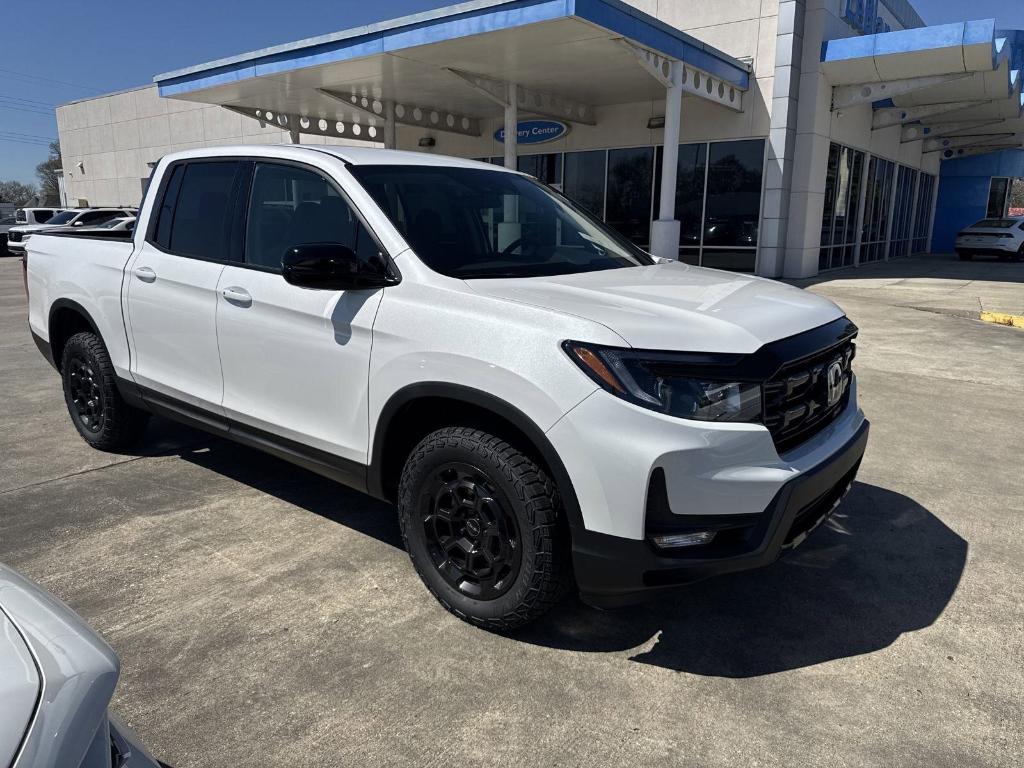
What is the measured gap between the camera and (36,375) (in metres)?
7.60

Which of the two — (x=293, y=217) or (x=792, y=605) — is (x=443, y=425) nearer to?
(x=293, y=217)

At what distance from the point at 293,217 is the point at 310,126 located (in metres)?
21.7

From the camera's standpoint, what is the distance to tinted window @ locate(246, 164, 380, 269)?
338 centimetres

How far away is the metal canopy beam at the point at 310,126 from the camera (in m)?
22.5

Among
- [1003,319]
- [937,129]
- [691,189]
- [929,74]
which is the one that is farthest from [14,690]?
[937,129]

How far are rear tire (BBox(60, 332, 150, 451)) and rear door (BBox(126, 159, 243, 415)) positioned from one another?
42 centimetres

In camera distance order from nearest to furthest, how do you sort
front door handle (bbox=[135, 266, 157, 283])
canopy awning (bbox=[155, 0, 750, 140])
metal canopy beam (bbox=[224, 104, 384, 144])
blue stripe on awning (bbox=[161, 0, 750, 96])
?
1. front door handle (bbox=[135, 266, 157, 283])
2. blue stripe on awning (bbox=[161, 0, 750, 96])
3. canopy awning (bbox=[155, 0, 750, 140])
4. metal canopy beam (bbox=[224, 104, 384, 144])

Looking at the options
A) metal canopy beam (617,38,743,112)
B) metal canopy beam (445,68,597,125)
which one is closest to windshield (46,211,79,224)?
metal canopy beam (445,68,597,125)

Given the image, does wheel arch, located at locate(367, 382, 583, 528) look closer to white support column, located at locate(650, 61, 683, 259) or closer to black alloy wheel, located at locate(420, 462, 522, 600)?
black alloy wheel, located at locate(420, 462, 522, 600)

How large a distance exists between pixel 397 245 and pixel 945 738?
8.61 ft

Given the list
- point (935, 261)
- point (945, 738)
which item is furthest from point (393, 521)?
point (935, 261)

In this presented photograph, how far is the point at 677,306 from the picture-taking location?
282cm

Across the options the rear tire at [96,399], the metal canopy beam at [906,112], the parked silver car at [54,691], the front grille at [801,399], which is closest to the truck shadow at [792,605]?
the front grille at [801,399]

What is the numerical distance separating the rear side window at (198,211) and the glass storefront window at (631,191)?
1555cm
